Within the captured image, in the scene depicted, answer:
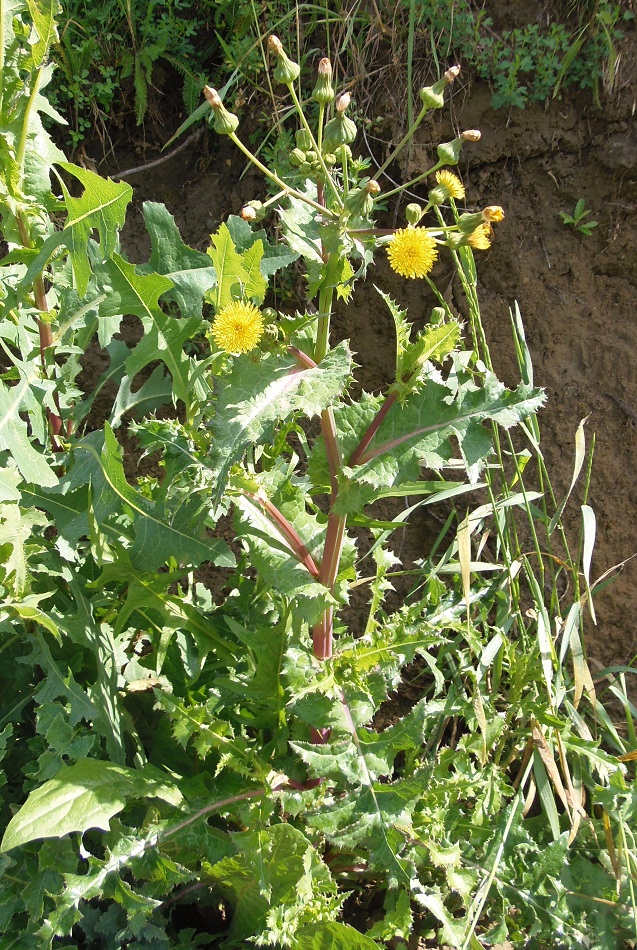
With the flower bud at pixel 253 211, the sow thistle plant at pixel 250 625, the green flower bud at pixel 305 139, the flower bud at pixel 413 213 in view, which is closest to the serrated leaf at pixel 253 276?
the sow thistle plant at pixel 250 625

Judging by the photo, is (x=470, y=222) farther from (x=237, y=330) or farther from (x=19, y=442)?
(x=19, y=442)

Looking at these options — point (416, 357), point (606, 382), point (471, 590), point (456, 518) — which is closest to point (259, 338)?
point (416, 357)

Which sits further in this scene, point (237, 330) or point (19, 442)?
point (19, 442)

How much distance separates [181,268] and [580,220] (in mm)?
1586

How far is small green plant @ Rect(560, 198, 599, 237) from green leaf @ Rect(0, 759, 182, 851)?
7.41 ft

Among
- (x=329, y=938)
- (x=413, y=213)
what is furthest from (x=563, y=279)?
(x=329, y=938)

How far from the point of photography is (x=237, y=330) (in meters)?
1.42

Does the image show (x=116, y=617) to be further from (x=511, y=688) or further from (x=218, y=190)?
(x=218, y=190)

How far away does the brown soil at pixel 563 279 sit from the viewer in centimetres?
276

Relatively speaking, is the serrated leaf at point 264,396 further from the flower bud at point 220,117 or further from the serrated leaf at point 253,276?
the flower bud at point 220,117

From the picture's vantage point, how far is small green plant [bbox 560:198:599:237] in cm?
277

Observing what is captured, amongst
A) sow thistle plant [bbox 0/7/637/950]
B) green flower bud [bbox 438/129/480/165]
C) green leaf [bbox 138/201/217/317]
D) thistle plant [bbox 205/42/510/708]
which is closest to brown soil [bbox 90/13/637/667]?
sow thistle plant [bbox 0/7/637/950]

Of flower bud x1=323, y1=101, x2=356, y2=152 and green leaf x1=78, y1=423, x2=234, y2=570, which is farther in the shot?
green leaf x1=78, y1=423, x2=234, y2=570

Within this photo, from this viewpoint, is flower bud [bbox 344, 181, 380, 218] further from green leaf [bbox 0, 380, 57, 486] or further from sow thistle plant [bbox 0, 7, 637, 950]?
green leaf [bbox 0, 380, 57, 486]
